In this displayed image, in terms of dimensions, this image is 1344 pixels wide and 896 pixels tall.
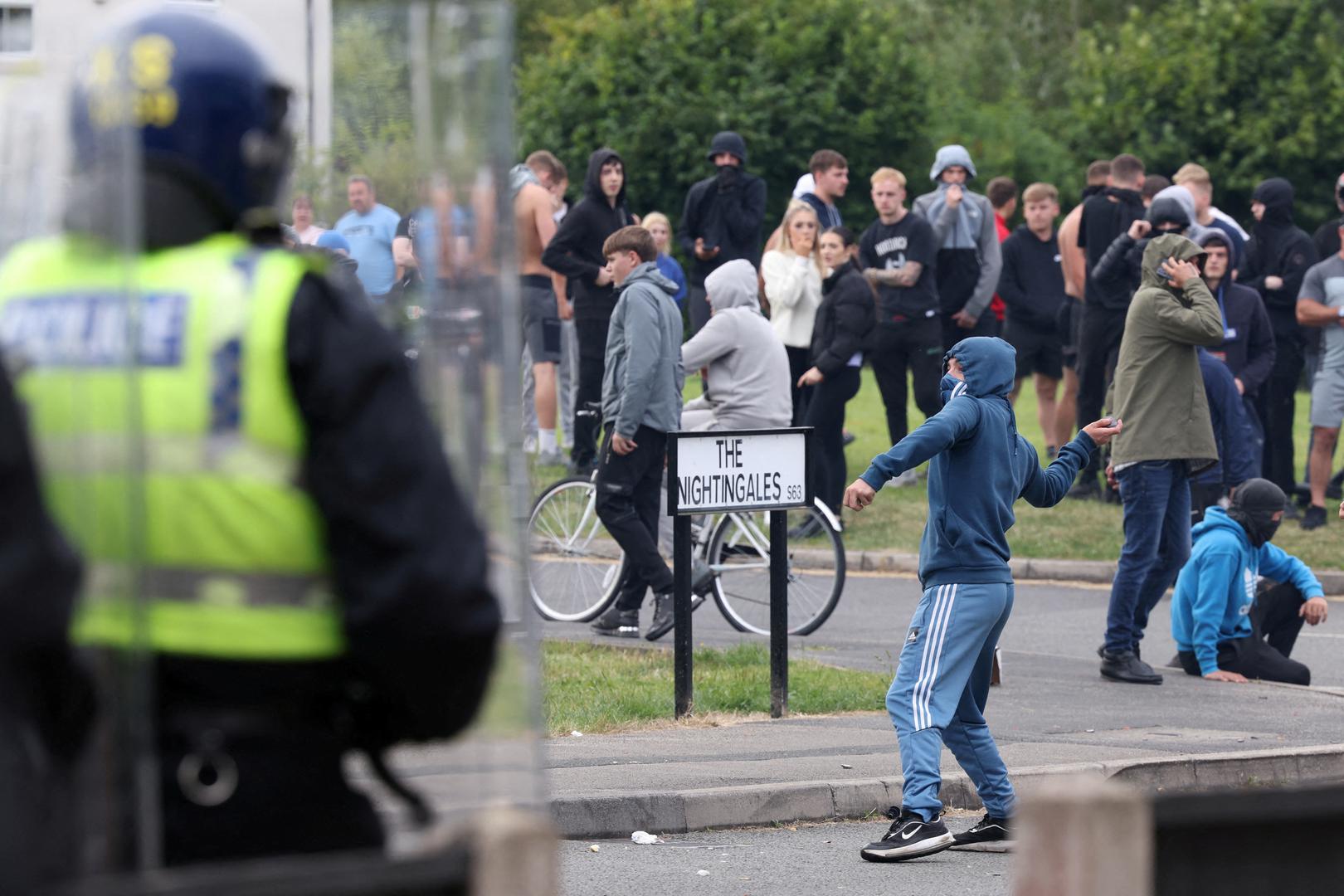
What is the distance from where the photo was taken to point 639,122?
107ft

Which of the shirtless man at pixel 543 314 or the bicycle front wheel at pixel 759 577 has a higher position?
the shirtless man at pixel 543 314

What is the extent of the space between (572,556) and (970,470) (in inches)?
204

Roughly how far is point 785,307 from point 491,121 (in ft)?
40.9

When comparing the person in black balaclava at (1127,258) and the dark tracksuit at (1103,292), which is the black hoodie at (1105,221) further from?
the person in black balaclava at (1127,258)

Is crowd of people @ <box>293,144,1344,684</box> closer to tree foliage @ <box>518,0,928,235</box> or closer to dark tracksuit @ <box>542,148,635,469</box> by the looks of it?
dark tracksuit @ <box>542,148,635,469</box>

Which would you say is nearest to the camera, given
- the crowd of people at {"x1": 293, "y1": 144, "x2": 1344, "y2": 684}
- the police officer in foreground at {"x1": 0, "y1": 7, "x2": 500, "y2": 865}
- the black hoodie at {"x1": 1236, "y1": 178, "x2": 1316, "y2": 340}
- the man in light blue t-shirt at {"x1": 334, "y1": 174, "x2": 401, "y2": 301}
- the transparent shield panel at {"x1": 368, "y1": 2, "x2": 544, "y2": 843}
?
the police officer in foreground at {"x1": 0, "y1": 7, "x2": 500, "y2": 865}

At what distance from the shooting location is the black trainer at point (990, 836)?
290 inches

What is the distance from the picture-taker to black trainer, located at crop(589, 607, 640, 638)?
1166 cm

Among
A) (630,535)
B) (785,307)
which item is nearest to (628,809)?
(630,535)

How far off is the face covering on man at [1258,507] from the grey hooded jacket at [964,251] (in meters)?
5.81

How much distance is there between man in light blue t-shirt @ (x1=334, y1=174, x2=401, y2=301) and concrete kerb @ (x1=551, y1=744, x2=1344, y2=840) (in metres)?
4.63

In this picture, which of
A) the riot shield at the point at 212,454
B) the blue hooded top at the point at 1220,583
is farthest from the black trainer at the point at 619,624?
the riot shield at the point at 212,454

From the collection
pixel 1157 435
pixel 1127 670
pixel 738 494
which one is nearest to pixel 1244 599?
pixel 1127 670

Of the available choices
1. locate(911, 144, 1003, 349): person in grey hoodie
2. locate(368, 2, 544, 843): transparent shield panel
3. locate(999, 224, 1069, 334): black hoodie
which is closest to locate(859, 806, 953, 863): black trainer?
locate(368, 2, 544, 843): transparent shield panel
